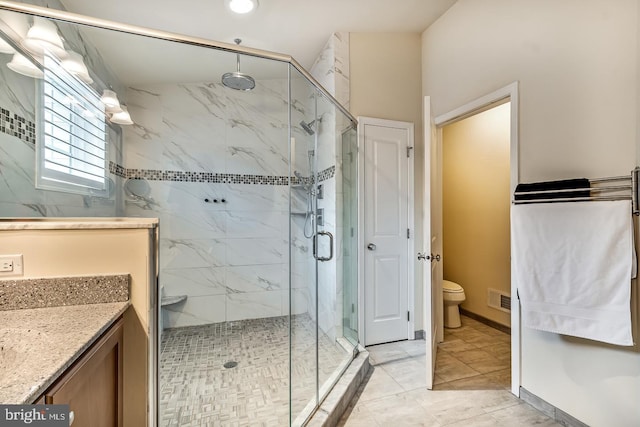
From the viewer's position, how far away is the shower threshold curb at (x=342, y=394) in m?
1.61

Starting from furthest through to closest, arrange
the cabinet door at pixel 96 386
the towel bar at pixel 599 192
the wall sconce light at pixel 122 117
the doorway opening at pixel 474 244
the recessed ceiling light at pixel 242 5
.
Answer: the wall sconce light at pixel 122 117, the doorway opening at pixel 474 244, the recessed ceiling light at pixel 242 5, the towel bar at pixel 599 192, the cabinet door at pixel 96 386

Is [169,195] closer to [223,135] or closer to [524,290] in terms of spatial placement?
[223,135]

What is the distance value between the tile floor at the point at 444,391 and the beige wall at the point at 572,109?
0.23 meters

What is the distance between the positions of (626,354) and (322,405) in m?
1.53

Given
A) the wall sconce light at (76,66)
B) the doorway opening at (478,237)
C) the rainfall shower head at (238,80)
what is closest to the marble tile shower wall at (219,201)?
the rainfall shower head at (238,80)

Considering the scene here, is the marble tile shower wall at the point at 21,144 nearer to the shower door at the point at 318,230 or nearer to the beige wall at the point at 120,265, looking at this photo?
the beige wall at the point at 120,265

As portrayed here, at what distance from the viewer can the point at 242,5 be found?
2137mm

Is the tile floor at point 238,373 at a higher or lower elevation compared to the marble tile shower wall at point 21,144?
lower

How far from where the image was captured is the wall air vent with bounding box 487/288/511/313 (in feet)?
9.43

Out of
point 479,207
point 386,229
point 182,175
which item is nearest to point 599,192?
point 386,229

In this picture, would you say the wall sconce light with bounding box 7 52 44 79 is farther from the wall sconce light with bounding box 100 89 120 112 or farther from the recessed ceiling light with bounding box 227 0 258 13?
the recessed ceiling light with bounding box 227 0 258 13

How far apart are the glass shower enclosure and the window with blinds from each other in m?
0.03

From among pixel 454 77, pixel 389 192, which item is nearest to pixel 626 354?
pixel 389 192

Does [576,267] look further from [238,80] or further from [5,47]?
[5,47]
